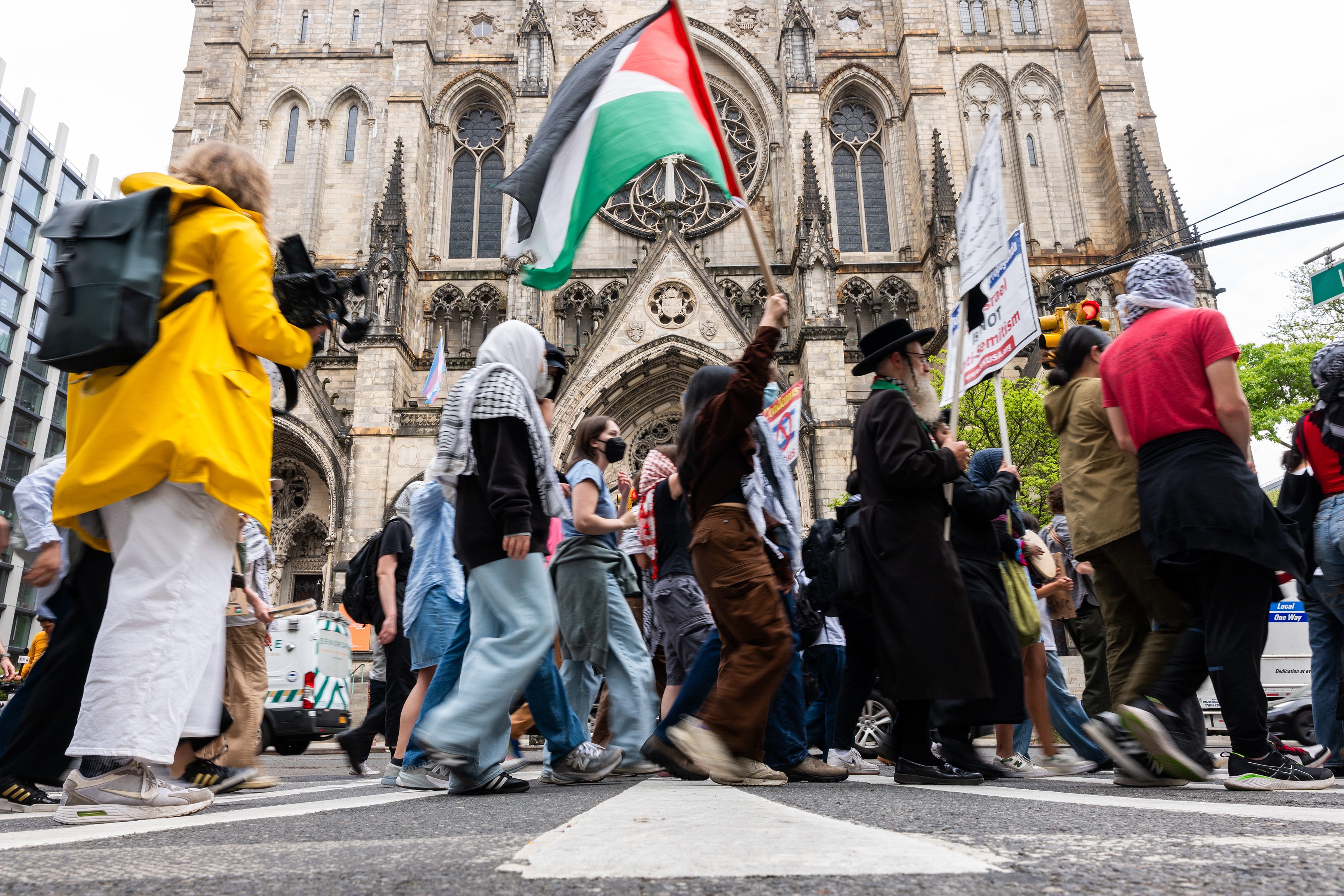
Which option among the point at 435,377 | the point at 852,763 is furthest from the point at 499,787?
the point at 435,377

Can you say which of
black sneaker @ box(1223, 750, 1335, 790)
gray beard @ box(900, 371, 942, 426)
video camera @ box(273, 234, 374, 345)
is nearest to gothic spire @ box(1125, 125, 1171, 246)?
gray beard @ box(900, 371, 942, 426)

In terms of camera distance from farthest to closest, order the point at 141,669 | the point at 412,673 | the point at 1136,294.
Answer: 1. the point at 412,673
2. the point at 1136,294
3. the point at 141,669

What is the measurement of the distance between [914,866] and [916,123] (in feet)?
79.3

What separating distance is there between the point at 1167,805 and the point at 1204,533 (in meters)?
1.09

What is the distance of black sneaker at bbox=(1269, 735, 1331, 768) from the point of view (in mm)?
3166

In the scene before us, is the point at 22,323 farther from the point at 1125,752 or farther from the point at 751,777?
the point at 1125,752

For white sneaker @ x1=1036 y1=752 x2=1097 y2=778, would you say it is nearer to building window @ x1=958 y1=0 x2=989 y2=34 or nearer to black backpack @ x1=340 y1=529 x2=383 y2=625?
black backpack @ x1=340 y1=529 x2=383 y2=625

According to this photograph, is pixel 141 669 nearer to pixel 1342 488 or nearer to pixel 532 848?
pixel 532 848

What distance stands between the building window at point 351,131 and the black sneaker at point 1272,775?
25057 millimetres

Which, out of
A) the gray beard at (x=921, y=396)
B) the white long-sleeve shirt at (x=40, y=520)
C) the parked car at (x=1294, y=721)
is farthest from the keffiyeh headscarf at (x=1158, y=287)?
the parked car at (x=1294, y=721)

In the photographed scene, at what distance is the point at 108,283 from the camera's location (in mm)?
2348

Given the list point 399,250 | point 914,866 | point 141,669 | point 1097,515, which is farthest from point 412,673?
point 399,250

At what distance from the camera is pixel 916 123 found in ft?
75.0

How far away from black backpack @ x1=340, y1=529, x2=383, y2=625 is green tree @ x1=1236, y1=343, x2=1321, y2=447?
28.7 meters
